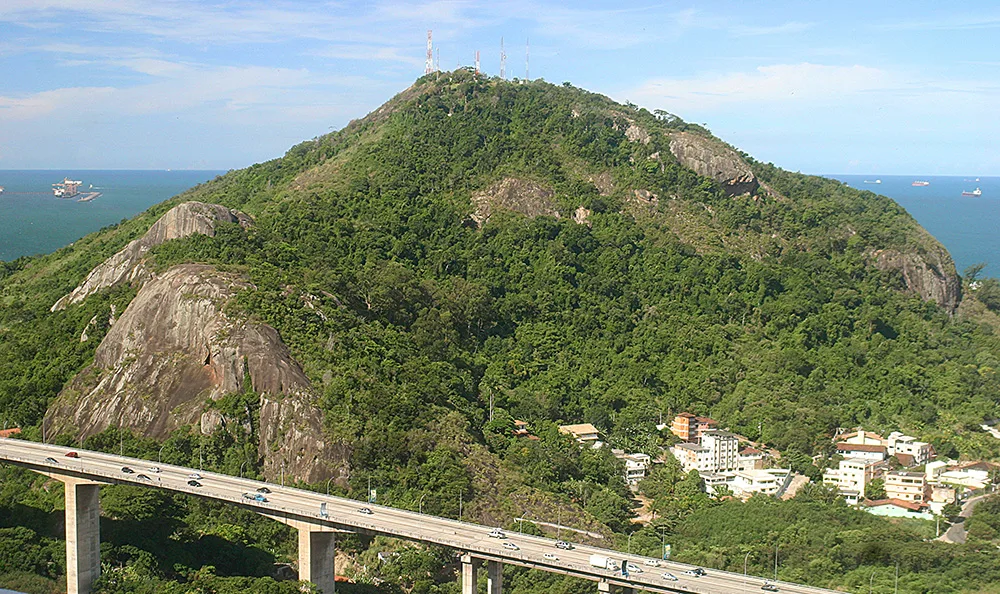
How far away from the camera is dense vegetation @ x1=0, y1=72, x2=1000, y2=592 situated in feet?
157

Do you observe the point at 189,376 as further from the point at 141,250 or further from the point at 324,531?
the point at 324,531

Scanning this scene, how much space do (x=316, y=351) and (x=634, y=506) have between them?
67.3 ft

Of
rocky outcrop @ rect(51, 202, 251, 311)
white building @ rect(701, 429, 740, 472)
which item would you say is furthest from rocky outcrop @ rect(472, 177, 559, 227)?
white building @ rect(701, 429, 740, 472)

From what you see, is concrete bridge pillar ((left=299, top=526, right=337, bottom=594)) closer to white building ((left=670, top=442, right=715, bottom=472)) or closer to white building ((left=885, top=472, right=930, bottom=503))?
white building ((left=670, top=442, right=715, bottom=472))

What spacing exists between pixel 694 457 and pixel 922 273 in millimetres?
41879

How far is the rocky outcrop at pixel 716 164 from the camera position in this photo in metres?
101

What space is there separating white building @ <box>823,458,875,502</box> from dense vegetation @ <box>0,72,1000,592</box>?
233 cm

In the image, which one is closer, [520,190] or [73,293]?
[73,293]

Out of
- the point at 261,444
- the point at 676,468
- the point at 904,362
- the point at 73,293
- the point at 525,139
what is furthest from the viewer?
the point at 525,139

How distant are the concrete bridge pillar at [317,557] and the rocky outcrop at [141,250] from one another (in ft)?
102

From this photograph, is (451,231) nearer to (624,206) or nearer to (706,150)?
(624,206)

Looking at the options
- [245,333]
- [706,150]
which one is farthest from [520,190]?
[245,333]

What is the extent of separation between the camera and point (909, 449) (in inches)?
2539

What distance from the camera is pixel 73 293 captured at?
69000 millimetres
